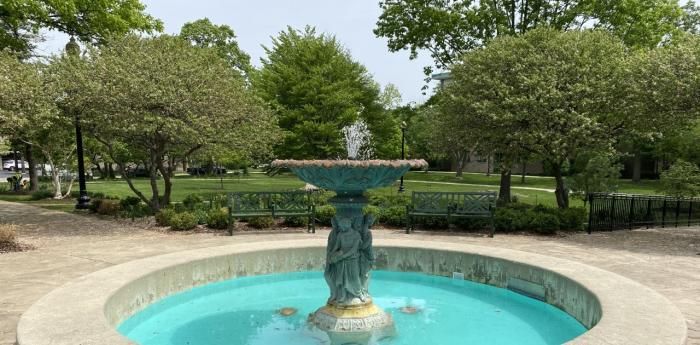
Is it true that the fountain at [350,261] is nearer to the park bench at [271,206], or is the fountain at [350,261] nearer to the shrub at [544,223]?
the park bench at [271,206]

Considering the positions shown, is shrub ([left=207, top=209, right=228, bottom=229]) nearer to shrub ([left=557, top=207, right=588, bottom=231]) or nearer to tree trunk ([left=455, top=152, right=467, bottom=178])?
shrub ([left=557, top=207, right=588, bottom=231])

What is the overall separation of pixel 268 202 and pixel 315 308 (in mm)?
6620

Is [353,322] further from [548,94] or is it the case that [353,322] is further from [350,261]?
[548,94]

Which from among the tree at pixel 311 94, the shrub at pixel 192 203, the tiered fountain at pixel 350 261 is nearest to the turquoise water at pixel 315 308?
the tiered fountain at pixel 350 261

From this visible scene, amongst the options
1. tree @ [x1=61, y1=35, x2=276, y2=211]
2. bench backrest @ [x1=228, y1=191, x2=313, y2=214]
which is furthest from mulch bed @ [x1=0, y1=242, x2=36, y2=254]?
bench backrest @ [x1=228, y1=191, x2=313, y2=214]

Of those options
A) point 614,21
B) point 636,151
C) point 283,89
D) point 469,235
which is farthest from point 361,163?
point 636,151

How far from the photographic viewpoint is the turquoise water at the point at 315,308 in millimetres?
6660

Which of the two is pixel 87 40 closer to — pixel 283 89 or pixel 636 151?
pixel 283 89

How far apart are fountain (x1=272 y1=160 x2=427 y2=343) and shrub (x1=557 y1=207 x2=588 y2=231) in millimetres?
9151

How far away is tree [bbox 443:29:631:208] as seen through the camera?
48.9ft

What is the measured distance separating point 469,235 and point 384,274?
4.18 metres

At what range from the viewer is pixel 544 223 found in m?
13.8

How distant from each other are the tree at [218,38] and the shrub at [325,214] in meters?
37.8

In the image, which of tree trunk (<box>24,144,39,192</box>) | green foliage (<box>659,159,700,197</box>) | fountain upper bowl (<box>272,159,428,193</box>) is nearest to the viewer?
fountain upper bowl (<box>272,159,428,193</box>)
